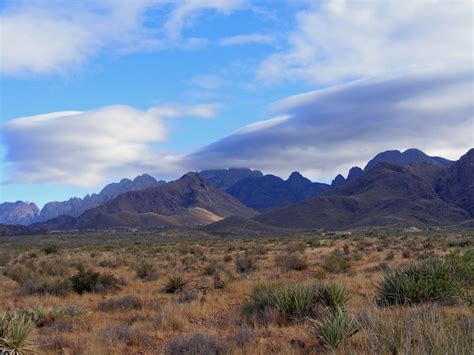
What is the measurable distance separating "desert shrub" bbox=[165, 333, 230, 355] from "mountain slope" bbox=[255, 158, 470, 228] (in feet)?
346

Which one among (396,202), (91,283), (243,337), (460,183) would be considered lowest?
→ (243,337)

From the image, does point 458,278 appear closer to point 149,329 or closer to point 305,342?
point 305,342

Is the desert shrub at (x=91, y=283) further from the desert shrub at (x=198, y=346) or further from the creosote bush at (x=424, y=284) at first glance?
the creosote bush at (x=424, y=284)

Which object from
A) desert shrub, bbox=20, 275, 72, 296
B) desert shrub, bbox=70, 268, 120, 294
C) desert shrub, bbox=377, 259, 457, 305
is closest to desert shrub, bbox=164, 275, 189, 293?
desert shrub, bbox=70, 268, 120, 294

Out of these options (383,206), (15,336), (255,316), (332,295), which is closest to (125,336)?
(15,336)

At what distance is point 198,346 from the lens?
8.33 m

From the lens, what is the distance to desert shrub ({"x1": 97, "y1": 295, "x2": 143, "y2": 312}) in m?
14.6

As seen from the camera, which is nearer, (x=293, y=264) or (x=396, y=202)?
(x=293, y=264)

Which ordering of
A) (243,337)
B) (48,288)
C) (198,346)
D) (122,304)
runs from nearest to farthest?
(198,346)
(243,337)
(122,304)
(48,288)

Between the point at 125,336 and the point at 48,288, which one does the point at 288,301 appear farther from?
the point at 48,288

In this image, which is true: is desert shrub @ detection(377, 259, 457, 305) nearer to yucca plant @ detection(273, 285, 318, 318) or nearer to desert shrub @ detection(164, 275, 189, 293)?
yucca plant @ detection(273, 285, 318, 318)

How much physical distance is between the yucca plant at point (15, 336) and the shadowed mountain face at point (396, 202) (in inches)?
4208

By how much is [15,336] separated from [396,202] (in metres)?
131

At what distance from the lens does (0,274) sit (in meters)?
25.0
